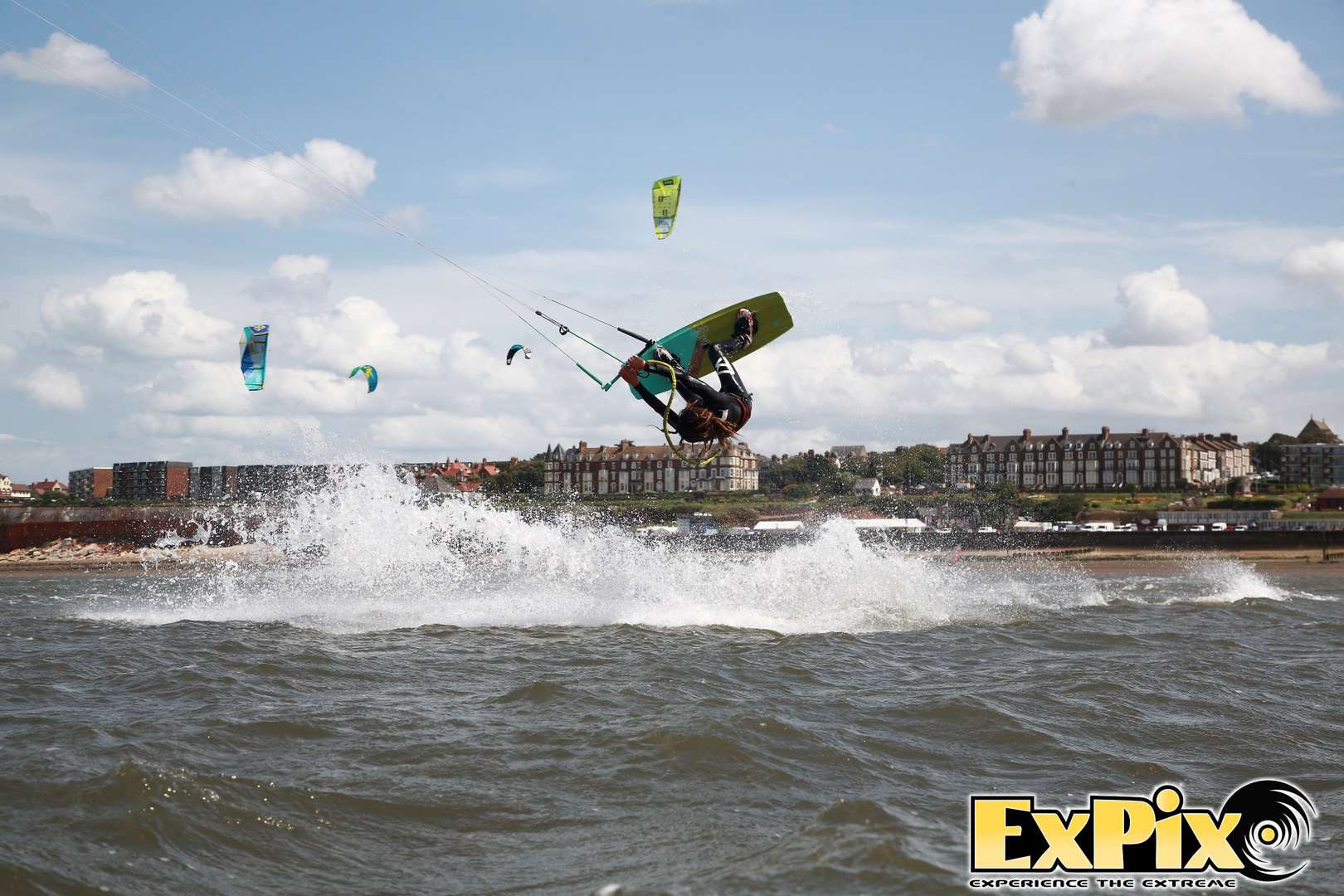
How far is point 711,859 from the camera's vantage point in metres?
5.46

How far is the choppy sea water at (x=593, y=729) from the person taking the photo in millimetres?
5535

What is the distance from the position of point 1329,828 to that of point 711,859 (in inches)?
154

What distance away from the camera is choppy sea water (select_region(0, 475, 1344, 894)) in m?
5.54

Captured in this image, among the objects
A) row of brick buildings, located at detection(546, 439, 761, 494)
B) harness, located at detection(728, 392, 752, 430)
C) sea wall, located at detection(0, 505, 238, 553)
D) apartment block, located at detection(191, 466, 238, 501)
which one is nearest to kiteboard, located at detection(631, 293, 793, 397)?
harness, located at detection(728, 392, 752, 430)

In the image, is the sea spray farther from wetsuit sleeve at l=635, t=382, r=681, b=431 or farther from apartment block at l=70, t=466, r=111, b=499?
apartment block at l=70, t=466, r=111, b=499

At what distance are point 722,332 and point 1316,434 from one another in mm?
141351

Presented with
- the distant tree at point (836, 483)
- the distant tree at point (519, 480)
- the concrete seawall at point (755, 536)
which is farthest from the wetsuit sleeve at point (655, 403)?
the distant tree at point (836, 483)

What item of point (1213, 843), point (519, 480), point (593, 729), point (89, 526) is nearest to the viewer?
point (1213, 843)

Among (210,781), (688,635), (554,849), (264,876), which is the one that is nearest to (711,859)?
(554,849)

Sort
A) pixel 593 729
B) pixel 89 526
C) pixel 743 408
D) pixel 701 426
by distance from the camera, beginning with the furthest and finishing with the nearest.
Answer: pixel 89 526 < pixel 743 408 < pixel 701 426 < pixel 593 729

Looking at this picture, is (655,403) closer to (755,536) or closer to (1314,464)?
(755,536)

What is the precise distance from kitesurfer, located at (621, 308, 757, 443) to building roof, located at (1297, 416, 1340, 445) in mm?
140306

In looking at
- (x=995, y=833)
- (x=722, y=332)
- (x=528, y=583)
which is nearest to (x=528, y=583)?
(x=528, y=583)

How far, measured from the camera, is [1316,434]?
129375 mm
